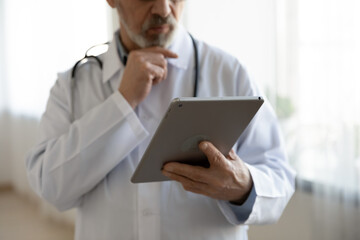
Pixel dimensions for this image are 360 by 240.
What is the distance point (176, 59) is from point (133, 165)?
304 mm

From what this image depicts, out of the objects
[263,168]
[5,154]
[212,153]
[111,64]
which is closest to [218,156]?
[212,153]

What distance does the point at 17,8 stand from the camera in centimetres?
504

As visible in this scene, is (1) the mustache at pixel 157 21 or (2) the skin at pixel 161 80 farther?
(1) the mustache at pixel 157 21

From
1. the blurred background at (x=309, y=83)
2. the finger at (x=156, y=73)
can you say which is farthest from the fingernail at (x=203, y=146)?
the blurred background at (x=309, y=83)

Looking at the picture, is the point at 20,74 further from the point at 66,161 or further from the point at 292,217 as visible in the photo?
the point at 66,161

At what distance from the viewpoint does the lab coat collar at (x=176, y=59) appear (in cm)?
138

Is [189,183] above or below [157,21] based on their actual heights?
below

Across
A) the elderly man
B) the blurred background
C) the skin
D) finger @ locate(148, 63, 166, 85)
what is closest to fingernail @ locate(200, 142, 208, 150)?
the skin

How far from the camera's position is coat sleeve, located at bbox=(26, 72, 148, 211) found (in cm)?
126

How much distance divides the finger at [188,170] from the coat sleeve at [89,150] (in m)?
0.19

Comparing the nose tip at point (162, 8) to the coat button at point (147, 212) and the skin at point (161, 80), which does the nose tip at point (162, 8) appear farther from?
the coat button at point (147, 212)

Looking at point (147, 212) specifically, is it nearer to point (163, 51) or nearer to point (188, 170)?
point (188, 170)

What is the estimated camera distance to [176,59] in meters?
1.38

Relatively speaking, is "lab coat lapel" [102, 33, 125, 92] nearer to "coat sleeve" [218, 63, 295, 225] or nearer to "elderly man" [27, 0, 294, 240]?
"elderly man" [27, 0, 294, 240]
